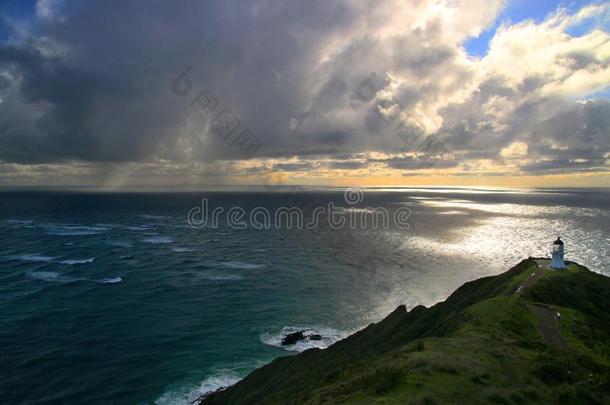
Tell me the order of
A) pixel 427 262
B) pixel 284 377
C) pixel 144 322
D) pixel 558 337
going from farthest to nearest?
pixel 427 262, pixel 144 322, pixel 284 377, pixel 558 337

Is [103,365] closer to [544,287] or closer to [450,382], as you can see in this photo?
[450,382]

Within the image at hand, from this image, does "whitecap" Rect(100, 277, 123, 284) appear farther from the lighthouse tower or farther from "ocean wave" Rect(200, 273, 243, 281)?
the lighthouse tower

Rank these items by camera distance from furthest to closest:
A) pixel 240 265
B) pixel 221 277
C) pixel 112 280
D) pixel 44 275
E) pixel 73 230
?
pixel 73 230 < pixel 240 265 < pixel 221 277 < pixel 44 275 < pixel 112 280

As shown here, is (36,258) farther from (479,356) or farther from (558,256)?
(558,256)

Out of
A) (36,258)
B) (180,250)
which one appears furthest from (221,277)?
(36,258)

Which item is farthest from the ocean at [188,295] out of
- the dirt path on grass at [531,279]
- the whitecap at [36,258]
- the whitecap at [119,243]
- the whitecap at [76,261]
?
the dirt path on grass at [531,279]

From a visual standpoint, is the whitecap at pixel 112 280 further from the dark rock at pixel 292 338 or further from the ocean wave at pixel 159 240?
the dark rock at pixel 292 338

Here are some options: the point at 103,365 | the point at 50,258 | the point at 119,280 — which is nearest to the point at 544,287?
the point at 103,365
